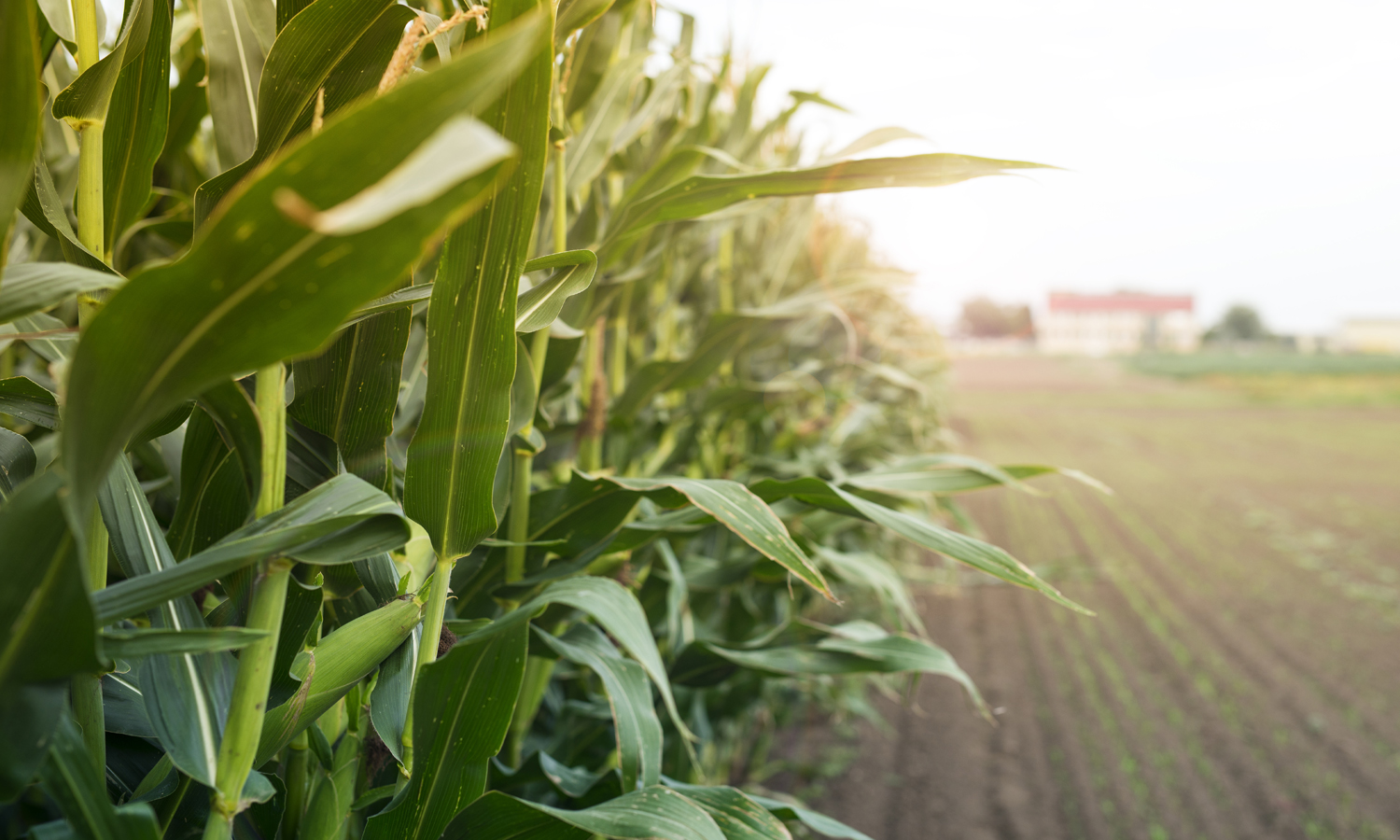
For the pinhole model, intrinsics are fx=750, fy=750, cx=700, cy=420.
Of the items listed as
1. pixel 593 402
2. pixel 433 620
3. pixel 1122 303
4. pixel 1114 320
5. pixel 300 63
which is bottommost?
pixel 433 620

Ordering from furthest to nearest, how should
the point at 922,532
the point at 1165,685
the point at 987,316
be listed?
1. the point at 987,316
2. the point at 1165,685
3. the point at 922,532

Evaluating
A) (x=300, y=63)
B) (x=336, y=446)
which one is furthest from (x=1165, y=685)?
(x=300, y=63)

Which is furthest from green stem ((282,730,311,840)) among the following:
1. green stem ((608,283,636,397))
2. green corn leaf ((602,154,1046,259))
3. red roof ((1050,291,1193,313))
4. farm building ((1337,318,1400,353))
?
farm building ((1337,318,1400,353))

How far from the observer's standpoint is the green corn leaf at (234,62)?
428mm

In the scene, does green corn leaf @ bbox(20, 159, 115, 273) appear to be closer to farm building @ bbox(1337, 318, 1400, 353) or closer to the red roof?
the red roof

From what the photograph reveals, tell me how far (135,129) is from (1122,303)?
6164cm

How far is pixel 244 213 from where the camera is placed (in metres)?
0.22

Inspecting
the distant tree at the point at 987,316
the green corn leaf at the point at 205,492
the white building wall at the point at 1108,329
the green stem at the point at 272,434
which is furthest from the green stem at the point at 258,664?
the white building wall at the point at 1108,329

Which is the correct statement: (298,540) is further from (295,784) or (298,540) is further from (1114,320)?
(1114,320)

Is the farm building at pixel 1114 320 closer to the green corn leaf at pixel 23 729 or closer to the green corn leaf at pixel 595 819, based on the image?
the green corn leaf at pixel 595 819

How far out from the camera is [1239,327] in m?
53.4

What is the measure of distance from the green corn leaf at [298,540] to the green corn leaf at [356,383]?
0.08 m

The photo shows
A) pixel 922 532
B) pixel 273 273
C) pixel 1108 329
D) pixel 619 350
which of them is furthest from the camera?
pixel 1108 329

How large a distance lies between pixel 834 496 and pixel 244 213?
1.55ft
